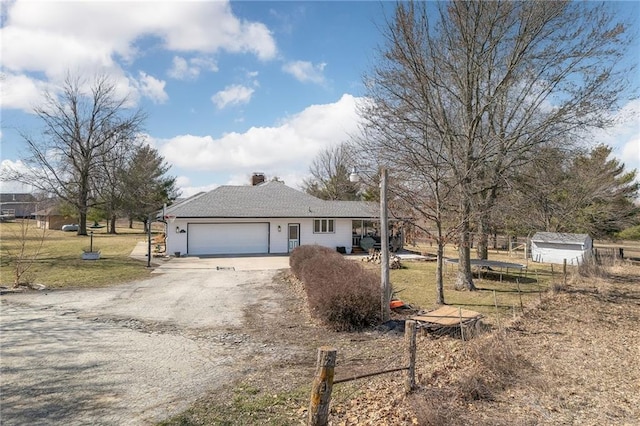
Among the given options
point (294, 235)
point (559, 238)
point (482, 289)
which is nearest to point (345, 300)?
point (482, 289)

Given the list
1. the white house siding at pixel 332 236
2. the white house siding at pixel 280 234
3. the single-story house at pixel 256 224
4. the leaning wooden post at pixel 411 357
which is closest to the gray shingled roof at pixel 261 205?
the single-story house at pixel 256 224

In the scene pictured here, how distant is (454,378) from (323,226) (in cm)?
2215

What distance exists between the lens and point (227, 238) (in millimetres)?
26406

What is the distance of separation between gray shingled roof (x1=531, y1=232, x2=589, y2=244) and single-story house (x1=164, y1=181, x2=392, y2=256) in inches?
437

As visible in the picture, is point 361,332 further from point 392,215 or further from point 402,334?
point 392,215

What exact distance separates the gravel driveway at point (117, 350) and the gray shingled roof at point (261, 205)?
1246 centimetres

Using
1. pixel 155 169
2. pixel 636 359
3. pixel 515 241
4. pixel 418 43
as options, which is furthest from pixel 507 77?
pixel 155 169

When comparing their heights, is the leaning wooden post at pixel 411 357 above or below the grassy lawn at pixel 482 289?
above

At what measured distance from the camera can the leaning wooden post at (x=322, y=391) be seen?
4094mm

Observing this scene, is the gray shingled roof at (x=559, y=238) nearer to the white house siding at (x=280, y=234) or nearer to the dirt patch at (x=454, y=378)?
the white house siding at (x=280, y=234)

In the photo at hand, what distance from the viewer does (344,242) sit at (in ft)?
93.5

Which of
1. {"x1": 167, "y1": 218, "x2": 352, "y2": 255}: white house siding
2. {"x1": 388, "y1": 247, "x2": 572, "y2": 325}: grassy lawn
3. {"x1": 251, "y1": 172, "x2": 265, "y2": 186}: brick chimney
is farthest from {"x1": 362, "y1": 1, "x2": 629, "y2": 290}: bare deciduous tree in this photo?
{"x1": 251, "y1": 172, "x2": 265, "y2": 186}: brick chimney

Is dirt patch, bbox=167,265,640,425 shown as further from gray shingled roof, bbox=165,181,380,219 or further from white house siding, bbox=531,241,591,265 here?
gray shingled roof, bbox=165,181,380,219

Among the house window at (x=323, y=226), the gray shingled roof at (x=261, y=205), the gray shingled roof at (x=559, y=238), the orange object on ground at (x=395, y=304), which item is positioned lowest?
the orange object on ground at (x=395, y=304)
